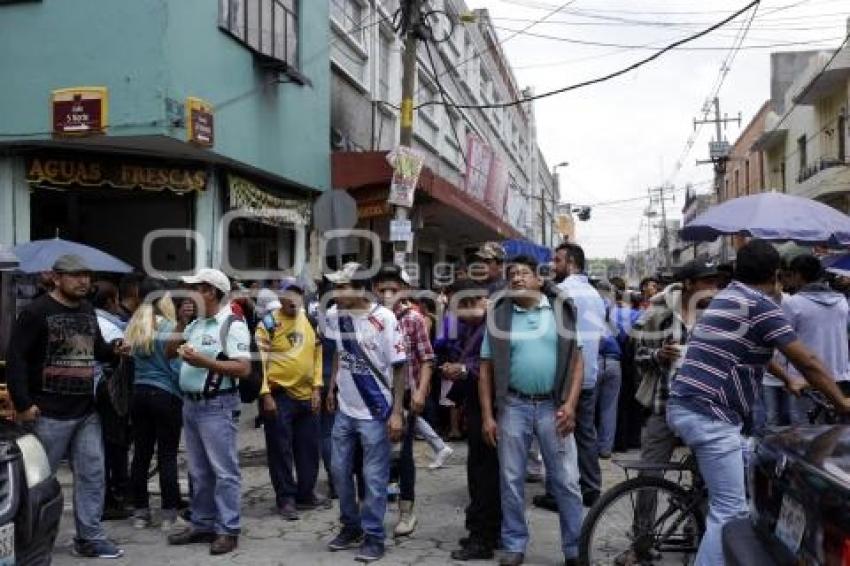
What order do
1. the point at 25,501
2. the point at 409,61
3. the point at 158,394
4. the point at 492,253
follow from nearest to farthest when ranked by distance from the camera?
the point at 25,501 → the point at 158,394 → the point at 492,253 → the point at 409,61

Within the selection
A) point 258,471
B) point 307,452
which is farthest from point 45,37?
point 307,452

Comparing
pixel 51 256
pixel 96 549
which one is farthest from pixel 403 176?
pixel 96 549

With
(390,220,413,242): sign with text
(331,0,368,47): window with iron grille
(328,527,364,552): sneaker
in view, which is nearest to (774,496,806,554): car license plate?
(328,527,364,552): sneaker

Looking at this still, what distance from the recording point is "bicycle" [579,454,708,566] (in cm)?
470

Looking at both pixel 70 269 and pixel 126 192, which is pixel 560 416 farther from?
pixel 126 192

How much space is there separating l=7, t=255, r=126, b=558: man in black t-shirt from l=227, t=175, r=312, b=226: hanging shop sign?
6148 mm

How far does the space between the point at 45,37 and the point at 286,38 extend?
3765 millimetres

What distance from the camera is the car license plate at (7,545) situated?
3.66 metres

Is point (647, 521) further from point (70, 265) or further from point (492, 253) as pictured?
point (70, 265)

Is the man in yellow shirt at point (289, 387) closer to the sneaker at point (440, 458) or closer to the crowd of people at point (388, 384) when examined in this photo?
the crowd of people at point (388, 384)

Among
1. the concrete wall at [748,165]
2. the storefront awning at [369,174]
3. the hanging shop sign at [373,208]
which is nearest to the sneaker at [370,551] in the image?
the storefront awning at [369,174]

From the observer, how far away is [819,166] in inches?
947

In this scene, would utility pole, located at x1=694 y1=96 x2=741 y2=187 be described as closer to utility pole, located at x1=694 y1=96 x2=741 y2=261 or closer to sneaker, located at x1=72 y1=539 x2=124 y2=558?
utility pole, located at x1=694 y1=96 x2=741 y2=261

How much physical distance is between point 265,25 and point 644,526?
9475 millimetres
